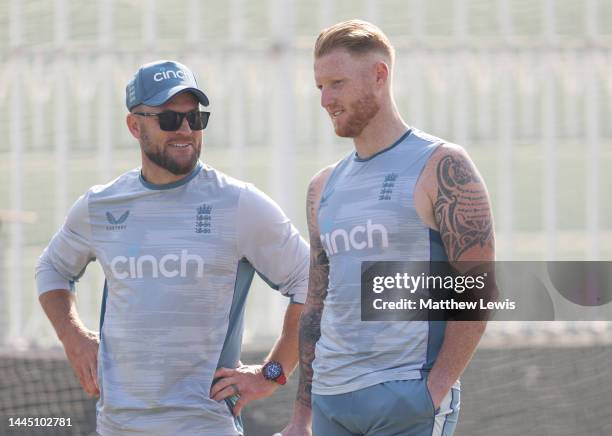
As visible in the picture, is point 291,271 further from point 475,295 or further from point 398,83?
point 398,83

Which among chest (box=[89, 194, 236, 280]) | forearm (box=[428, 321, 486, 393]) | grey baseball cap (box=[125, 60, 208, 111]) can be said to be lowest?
forearm (box=[428, 321, 486, 393])

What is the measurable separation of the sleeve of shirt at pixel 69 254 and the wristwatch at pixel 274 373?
0.60m

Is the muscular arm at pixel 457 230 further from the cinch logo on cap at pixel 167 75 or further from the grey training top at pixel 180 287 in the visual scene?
the cinch logo on cap at pixel 167 75

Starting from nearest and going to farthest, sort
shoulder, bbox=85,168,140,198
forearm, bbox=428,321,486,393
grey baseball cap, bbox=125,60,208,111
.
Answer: forearm, bbox=428,321,486,393 → grey baseball cap, bbox=125,60,208,111 → shoulder, bbox=85,168,140,198

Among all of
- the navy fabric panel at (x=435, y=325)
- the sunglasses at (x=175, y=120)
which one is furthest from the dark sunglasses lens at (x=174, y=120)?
the navy fabric panel at (x=435, y=325)

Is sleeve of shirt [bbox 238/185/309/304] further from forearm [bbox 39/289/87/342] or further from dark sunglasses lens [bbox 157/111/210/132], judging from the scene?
forearm [bbox 39/289/87/342]

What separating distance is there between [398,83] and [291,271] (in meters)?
2.84

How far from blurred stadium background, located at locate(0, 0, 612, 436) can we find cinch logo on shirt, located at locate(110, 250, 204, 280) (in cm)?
271

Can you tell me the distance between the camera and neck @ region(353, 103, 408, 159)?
3.20m

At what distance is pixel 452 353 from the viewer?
300 cm

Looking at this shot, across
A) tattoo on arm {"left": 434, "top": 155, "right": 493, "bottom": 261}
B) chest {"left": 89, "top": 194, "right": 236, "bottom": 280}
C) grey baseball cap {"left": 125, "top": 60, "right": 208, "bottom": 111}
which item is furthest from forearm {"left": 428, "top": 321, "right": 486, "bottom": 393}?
grey baseball cap {"left": 125, "top": 60, "right": 208, "bottom": 111}

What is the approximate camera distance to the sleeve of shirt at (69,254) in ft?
11.9

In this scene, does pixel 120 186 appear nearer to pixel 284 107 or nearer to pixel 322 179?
pixel 322 179

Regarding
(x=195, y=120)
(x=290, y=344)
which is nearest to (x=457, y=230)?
(x=290, y=344)
